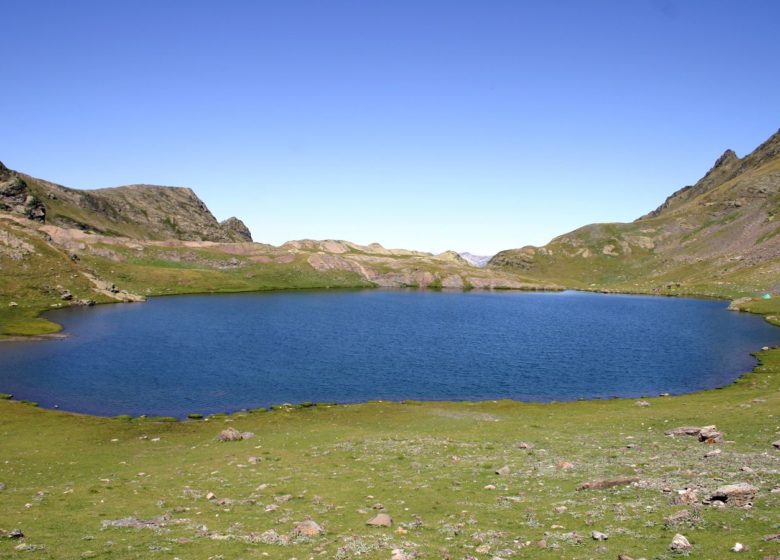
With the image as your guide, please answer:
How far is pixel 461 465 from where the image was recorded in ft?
111

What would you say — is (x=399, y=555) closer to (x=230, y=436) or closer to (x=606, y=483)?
(x=606, y=483)

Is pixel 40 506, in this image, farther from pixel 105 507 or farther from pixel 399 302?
pixel 399 302

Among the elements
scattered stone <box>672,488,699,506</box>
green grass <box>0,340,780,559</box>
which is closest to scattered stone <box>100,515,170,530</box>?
green grass <box>0,340,780,559</box>

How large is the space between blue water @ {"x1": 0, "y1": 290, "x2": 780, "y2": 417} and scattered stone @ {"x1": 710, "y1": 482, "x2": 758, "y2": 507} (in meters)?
50.1

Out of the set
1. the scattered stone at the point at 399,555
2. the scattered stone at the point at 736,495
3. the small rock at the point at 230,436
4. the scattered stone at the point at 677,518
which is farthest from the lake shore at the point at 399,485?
the small rock at the point at 230,436

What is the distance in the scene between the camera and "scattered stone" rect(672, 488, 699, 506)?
2183 cm

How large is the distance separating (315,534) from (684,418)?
38.4 meters

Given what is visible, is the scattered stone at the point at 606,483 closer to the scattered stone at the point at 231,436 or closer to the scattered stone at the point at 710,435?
the scattered stone at the point at 710,435

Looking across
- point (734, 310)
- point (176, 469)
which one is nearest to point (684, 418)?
point (176, 469)

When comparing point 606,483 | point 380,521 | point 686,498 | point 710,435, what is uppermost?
point 686,498

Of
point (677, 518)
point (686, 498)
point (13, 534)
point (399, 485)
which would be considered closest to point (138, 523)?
point (13, 534)

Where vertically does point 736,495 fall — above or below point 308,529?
above

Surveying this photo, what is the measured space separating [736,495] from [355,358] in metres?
75.3

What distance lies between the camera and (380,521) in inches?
927
